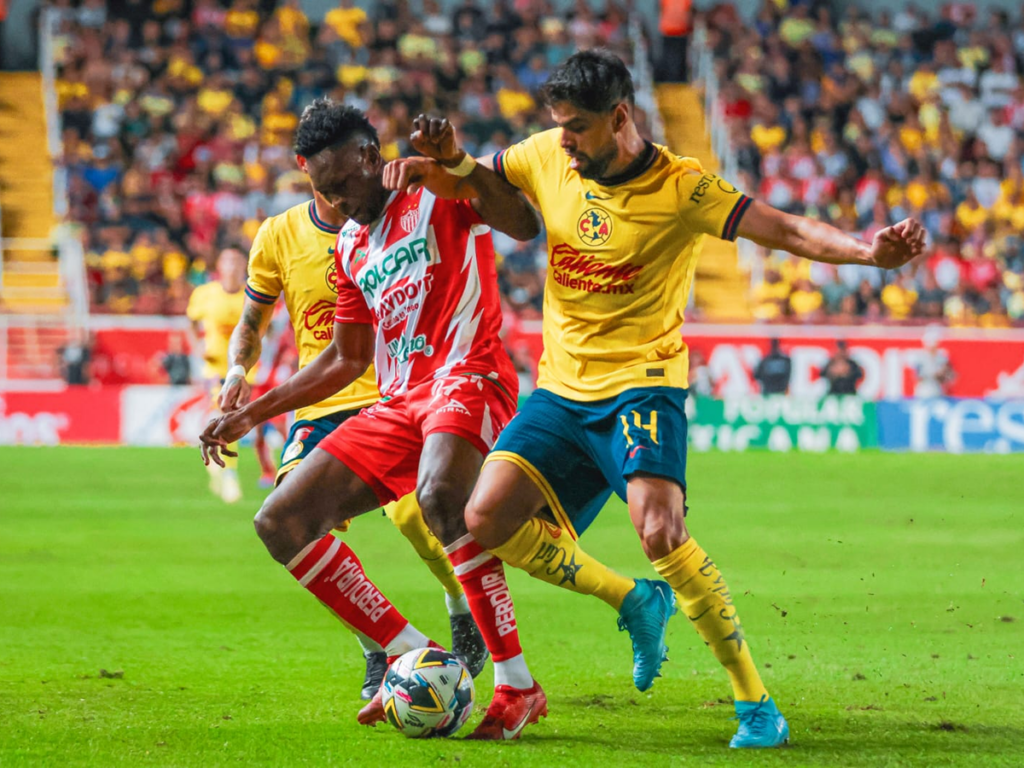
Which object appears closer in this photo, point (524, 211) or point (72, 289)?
point (524, 211)

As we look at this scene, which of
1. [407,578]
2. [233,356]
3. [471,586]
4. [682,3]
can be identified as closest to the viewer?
[471,586]

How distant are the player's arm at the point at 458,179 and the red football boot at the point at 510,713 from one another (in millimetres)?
1797

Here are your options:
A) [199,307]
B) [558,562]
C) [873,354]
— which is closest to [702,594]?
[558,562]

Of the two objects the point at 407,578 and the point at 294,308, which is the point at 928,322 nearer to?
the point at 407,578

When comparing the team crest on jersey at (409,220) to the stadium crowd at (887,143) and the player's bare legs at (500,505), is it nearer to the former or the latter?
the player's bare legs at (500,505)

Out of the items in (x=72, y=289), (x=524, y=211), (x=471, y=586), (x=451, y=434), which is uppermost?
(x=524, y=211)

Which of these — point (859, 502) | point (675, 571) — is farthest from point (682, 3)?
point (675, 571)

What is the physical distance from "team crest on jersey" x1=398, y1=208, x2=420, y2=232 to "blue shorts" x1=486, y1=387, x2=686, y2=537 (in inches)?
35.1

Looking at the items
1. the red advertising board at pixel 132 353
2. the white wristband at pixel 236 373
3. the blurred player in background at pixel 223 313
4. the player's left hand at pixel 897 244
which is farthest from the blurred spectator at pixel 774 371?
the player's left hand at pixel 897 244

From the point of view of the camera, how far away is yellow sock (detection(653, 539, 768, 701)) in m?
5.09

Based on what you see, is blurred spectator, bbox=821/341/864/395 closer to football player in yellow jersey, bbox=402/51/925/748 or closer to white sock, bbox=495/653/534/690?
football player in yellow jersey, bbox=402/51/925/748

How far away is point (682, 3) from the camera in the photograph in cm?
2772

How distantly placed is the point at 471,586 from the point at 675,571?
86 centimetres

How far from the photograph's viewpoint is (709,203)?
206 inches
